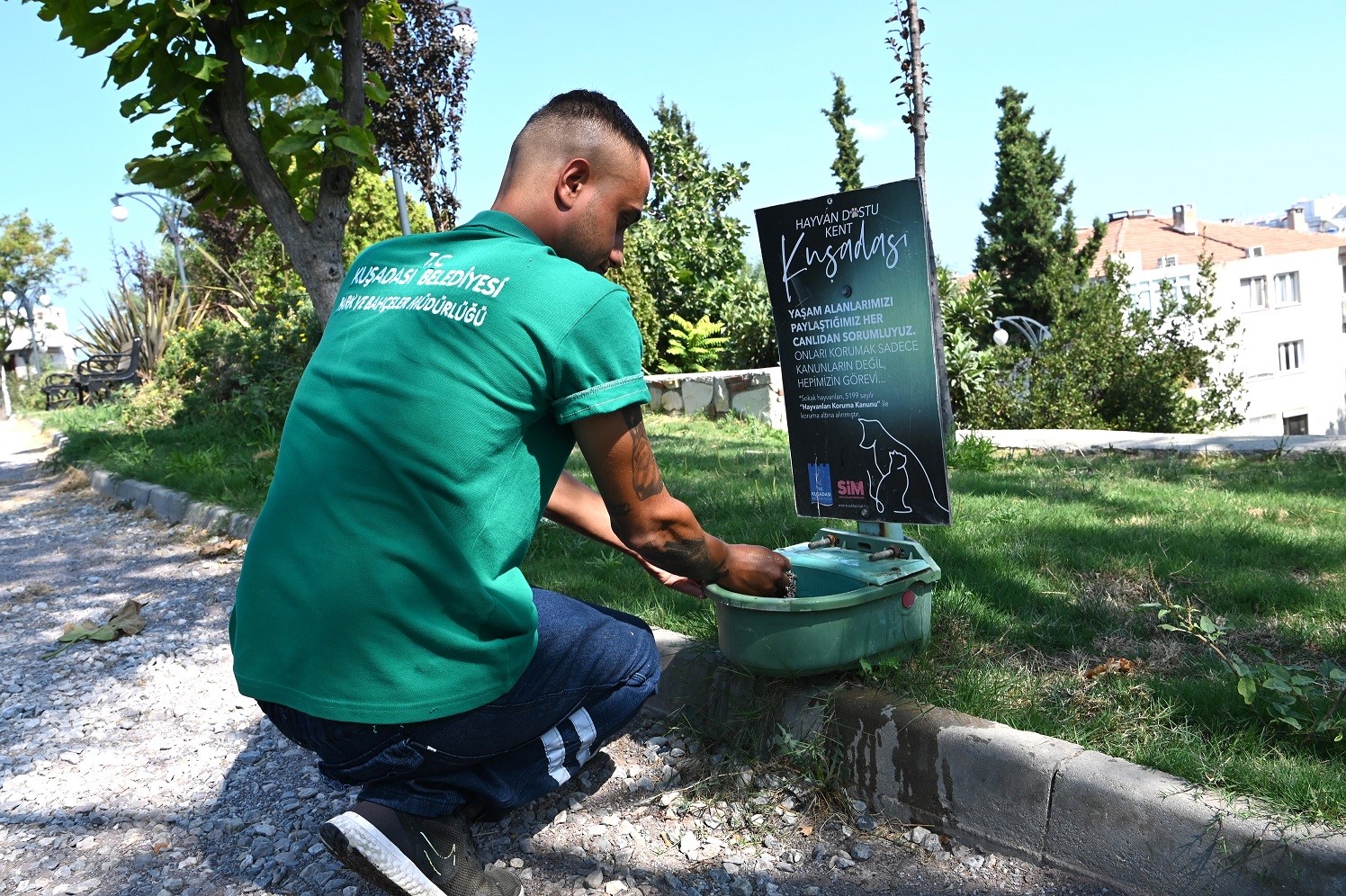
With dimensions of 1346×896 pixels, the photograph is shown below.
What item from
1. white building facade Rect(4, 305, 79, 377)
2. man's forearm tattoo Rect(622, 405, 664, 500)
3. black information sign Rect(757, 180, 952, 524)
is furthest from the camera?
white building facade Rect(4, 305, 79, 377)

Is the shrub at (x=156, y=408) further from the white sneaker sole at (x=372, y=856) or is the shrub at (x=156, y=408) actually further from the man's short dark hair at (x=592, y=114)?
the white sneaker sole at (x=372, y=856)

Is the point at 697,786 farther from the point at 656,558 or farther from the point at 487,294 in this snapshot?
the point at 487,294

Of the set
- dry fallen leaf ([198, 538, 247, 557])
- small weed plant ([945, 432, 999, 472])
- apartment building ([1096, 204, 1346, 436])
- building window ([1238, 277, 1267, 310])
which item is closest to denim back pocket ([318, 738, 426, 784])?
dry fallen leaf ([198, 538, 247, 557])

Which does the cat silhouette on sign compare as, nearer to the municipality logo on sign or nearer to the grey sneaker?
the municipality logo on sign

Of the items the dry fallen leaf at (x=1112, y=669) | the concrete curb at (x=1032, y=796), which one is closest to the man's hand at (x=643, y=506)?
the concrete curb at (x=1032, y=796)

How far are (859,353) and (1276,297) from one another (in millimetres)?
53499

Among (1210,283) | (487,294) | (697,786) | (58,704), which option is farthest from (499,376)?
(1210,283)

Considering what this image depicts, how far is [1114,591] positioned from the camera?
3.40m

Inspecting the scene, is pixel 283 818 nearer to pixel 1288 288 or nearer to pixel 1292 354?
pixel 1292 354

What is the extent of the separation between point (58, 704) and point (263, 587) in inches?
91.9

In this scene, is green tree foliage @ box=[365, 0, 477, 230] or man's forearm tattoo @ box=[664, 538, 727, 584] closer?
man's forearm tattoo @ box=[664, 538, 727, 584]

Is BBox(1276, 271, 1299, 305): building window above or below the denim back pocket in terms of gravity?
above

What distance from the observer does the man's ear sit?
7.18 feet

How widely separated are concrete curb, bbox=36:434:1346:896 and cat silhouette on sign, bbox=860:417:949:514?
531 millimetres
